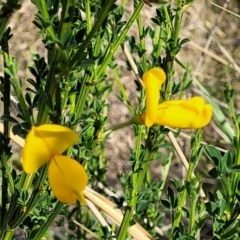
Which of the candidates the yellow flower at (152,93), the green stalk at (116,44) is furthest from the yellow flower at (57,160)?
the green stalk at (116,44)

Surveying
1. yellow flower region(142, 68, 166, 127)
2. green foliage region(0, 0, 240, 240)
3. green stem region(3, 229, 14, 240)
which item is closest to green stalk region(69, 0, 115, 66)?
green foliage region(0, 0, 240, 240)

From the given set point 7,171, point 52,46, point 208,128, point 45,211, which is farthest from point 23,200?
point 208,128

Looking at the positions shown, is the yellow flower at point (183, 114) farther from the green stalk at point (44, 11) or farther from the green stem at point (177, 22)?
the green stem at point (177, 22)

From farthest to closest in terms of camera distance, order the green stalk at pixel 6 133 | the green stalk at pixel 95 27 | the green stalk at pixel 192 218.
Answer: the green stalk at pixel 192 218, the green stalk at pixel 6 133, the green stalk at pixel 95 27

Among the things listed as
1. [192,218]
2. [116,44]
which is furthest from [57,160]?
[192,218]

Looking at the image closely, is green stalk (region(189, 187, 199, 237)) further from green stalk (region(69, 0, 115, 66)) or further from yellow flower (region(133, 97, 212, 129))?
green stalk (region(69, 0, 115, 66))

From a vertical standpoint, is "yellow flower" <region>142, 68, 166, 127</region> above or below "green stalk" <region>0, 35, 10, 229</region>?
above
